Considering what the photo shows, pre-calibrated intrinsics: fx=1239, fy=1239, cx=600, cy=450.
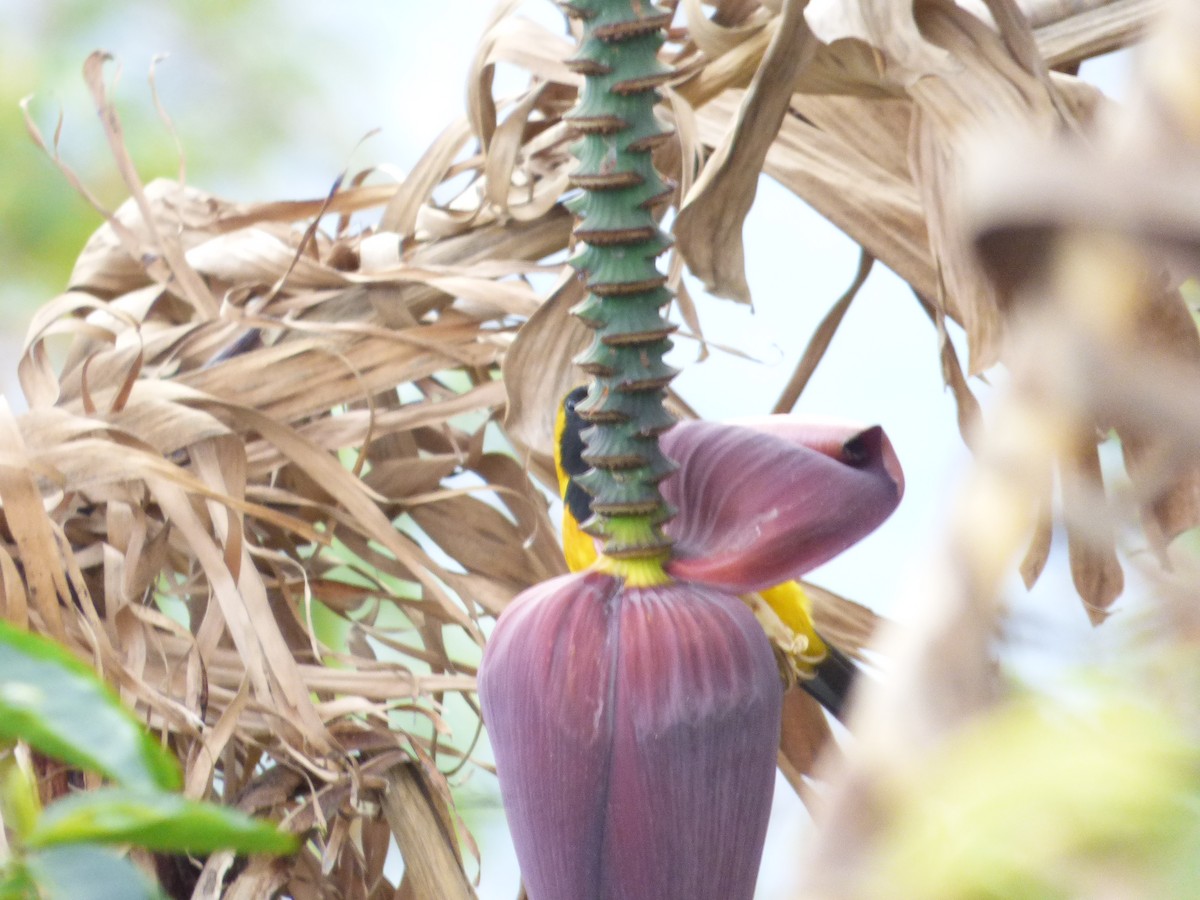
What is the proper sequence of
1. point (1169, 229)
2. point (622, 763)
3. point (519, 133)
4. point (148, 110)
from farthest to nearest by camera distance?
point (148, 110)
point (519, 133)
point (622, 763)
point (1169, 229)

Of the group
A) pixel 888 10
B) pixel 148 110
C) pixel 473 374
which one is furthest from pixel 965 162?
pixel 148 110

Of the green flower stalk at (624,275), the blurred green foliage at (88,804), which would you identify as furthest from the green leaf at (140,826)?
the green flower stalk at (624,275)

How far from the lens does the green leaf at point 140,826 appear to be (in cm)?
8

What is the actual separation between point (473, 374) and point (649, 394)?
14cm

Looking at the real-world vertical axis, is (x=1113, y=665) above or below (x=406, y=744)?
above

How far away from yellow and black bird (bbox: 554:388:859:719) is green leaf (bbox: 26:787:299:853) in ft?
0.40

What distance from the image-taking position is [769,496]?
0.19 m

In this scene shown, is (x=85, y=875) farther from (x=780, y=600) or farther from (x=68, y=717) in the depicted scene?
(x=780, y=600)

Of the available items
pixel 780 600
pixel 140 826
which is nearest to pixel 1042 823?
pixel 140 826

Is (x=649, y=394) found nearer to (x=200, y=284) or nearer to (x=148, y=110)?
(x=200, y=284)

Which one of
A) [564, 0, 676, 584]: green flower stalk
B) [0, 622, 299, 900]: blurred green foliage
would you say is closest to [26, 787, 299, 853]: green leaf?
[0, 622, 299, 900]: blurred green foliage

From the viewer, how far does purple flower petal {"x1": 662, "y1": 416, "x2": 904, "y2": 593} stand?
0.19 m

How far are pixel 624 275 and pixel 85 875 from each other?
4.8 inches

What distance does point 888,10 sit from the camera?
0.22m
